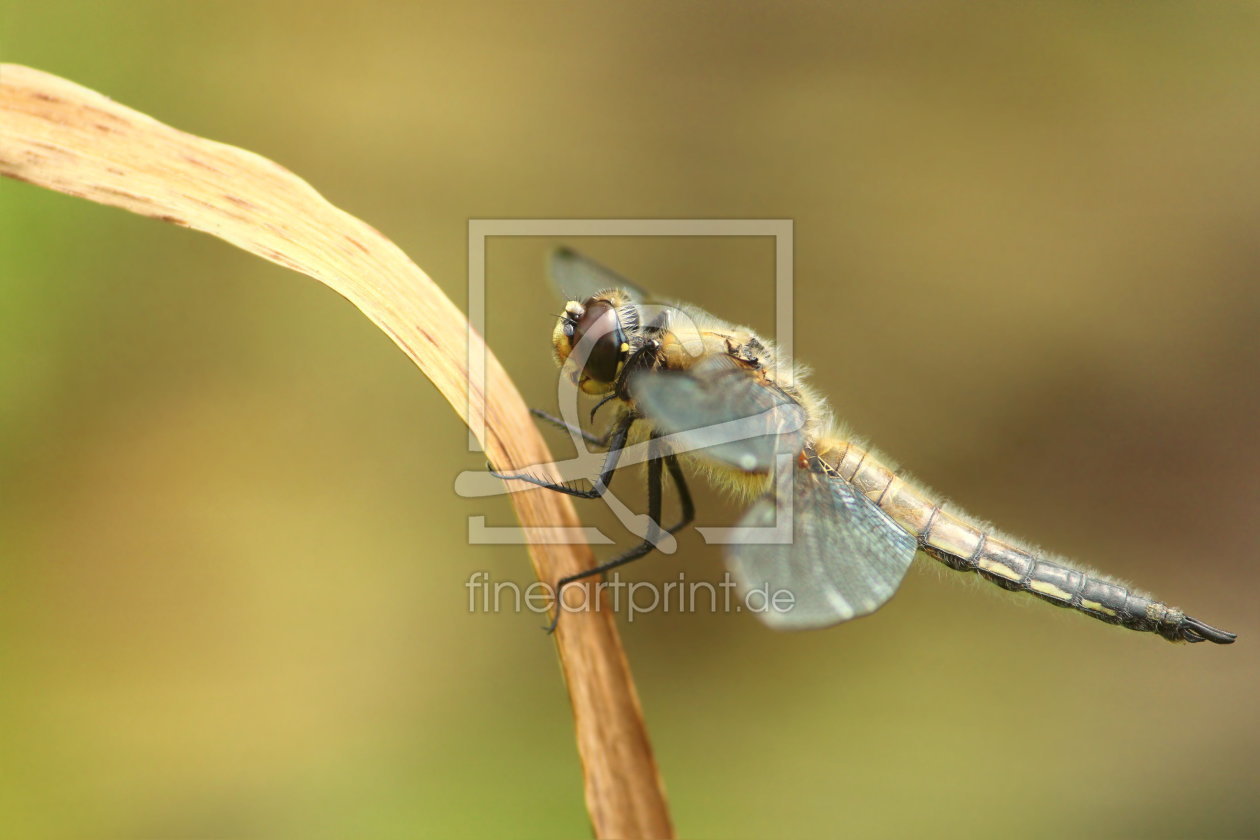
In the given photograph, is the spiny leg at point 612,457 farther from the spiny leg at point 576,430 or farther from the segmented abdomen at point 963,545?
the segmented abdomen at point 963,545

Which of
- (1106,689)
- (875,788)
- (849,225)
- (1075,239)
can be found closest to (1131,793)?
(1106,689)

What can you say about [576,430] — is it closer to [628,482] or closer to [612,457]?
[612,457]

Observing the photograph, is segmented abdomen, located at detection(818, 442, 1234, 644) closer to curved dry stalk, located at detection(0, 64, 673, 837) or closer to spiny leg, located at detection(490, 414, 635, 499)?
spiny leg, located at detection(490, 414, 635, 499)

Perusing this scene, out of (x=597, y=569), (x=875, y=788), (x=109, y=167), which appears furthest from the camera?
(x=875, y=788)

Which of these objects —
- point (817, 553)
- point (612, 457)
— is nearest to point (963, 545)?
point (817, 553)

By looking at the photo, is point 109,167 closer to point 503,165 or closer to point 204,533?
point 204,533

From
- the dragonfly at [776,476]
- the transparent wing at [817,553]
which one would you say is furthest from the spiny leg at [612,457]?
the transparent wing at [817,553]
